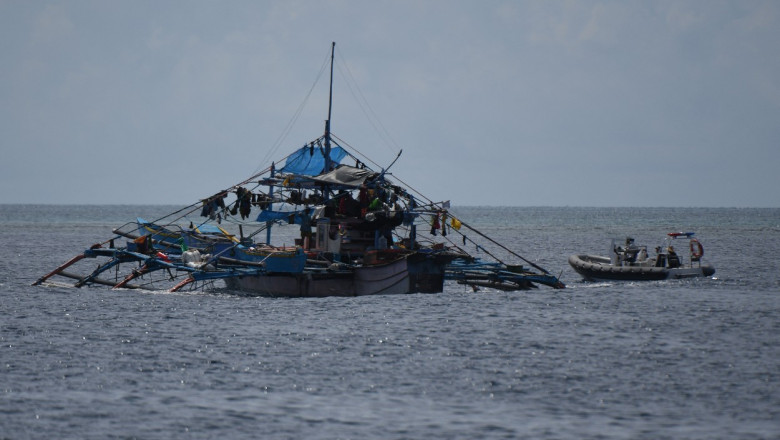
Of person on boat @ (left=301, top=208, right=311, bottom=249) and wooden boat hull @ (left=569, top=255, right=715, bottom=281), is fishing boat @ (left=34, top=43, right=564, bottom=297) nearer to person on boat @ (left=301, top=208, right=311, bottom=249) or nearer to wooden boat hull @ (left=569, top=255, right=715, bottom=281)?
person on boat @ (left=301, top=208, right=311, bottom=249)

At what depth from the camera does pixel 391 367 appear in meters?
26.4

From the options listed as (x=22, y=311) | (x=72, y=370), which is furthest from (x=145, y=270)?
(x=72, y=370)

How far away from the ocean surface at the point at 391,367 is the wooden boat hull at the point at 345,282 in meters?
0.55

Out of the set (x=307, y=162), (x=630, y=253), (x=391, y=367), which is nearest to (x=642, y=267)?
(x=630, y=253)

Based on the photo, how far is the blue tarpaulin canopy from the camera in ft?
162

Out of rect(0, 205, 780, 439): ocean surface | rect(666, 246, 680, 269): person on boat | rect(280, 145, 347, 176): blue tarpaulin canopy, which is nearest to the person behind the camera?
rect(0, 205, 780, 439): ocean surface

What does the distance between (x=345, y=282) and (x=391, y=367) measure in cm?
1661

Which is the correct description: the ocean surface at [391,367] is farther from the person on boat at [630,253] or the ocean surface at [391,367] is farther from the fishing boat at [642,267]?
the person on boat at [630,253]

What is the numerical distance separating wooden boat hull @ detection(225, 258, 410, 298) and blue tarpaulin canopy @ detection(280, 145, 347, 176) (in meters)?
8.01

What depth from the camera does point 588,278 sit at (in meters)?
54.5

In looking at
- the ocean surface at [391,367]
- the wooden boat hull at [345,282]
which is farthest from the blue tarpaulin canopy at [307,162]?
the ocean surface at [391,367]

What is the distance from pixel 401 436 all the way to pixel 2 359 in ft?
43.5

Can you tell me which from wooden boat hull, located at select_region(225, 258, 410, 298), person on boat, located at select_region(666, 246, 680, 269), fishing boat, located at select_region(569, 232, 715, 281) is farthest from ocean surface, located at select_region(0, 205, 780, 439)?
person on boat, located at select_region(666, 246, 680, 269)

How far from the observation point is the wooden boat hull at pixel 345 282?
4238 cm
